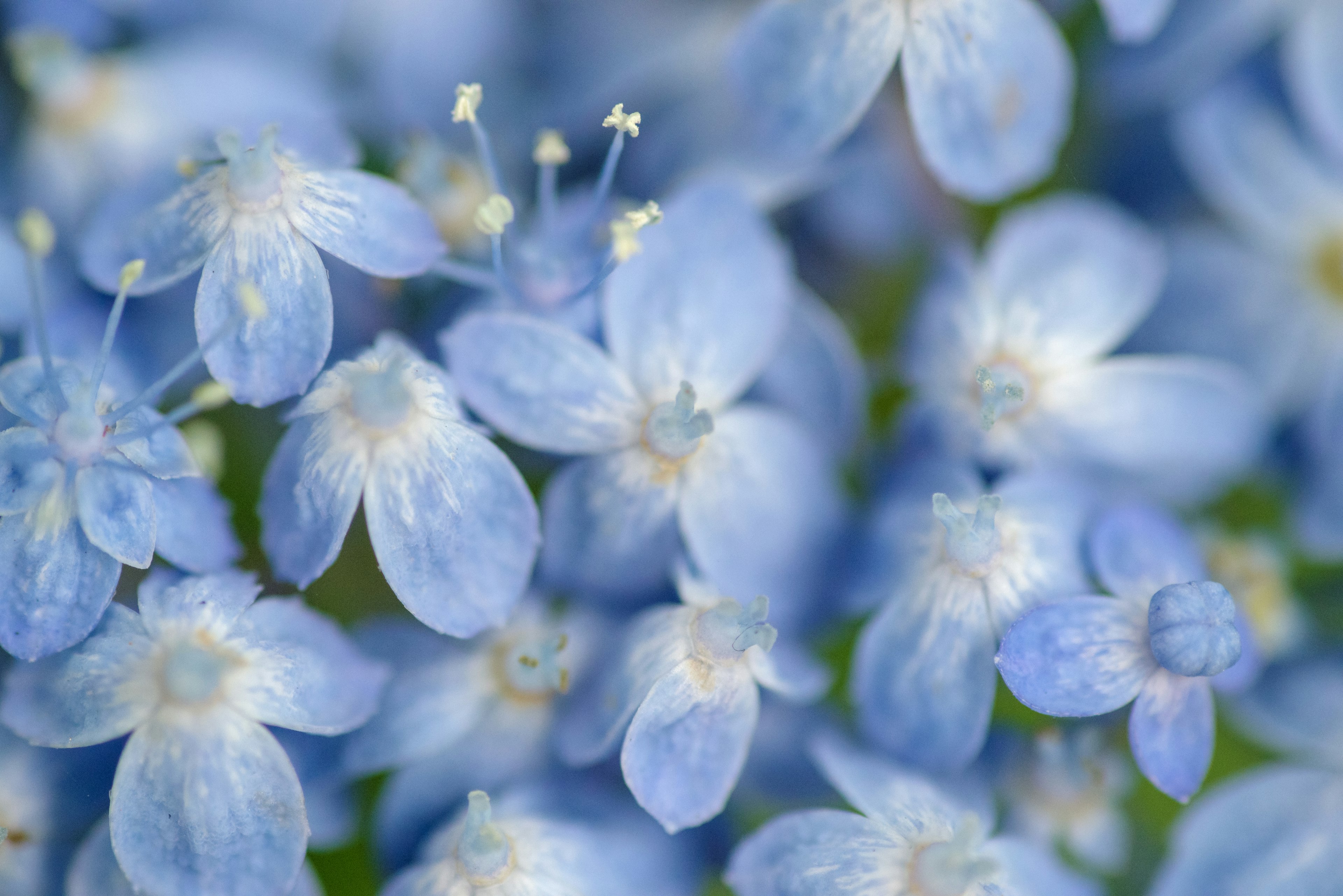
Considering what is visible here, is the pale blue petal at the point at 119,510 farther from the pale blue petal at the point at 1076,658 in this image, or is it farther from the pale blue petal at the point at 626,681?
the pale blue petal at the point at 1076,658

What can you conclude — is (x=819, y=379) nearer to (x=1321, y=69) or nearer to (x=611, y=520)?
(x=611, y=520)

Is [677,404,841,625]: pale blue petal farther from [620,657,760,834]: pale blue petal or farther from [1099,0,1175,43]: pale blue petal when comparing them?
[1099,0,1175,43]: pale blue petal

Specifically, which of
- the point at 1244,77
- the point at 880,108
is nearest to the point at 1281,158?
the point at 1244,77

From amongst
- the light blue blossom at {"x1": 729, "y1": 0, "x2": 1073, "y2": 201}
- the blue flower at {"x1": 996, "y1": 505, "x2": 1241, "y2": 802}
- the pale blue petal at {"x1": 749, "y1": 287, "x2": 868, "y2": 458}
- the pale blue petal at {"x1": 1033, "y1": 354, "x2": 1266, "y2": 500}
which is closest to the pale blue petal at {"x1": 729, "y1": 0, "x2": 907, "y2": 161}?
the light blue blossom at {"x1": 729, "y1": 0, "x2": 1073, "y2": 201}

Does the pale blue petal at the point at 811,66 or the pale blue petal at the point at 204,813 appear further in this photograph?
the pale blue petal at the point at 811,66

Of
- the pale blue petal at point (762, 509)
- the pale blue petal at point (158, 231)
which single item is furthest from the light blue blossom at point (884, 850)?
the pale blue petal at point (158, 231)

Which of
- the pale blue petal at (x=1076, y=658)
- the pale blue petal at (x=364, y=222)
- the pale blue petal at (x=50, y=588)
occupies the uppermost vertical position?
the pale blue petal at (x=364, y=222)

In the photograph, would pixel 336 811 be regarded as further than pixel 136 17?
No

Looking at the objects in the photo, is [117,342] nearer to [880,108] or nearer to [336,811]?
[336,811]
